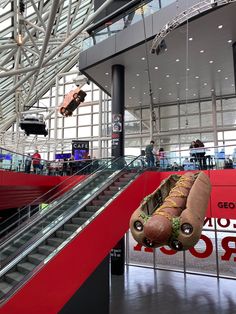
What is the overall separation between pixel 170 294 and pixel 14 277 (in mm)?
7513

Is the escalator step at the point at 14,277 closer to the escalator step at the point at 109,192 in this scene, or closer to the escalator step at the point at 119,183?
the escalator step at the point at 109,192

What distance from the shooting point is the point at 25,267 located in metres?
6.96

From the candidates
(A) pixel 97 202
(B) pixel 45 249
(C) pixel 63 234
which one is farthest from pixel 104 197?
(B) pixel 45 249

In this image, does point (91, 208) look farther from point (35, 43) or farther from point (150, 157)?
point (35, 43)

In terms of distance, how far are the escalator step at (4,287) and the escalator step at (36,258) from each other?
2.45 ft

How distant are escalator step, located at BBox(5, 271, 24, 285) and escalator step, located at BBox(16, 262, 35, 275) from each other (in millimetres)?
98

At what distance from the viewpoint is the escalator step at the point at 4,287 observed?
6045 mm

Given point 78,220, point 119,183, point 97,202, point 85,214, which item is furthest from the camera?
point 119,183

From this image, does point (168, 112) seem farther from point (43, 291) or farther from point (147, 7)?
point (43, 291)

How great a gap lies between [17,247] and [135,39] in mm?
10617

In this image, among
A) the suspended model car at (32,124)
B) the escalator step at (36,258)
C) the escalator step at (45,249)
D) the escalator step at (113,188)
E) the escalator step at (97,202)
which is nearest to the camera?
the escalator step at (36,258)

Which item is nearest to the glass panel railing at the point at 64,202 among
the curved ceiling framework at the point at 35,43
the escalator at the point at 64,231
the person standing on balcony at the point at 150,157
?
the escalator at the point at 64,231

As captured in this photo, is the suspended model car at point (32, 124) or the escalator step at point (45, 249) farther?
the suspended model car at point (32, 124)

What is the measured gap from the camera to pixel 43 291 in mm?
6520
